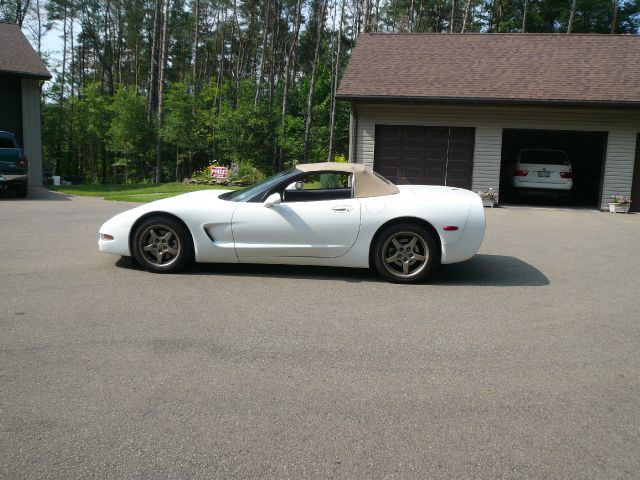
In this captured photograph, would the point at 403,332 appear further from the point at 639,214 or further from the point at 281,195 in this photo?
the point at 639,214

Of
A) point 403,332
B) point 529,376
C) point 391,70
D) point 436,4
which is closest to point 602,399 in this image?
point 529,376

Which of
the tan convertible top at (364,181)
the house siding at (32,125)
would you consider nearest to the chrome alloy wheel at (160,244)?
Result: the tan convertible top at (364,181)

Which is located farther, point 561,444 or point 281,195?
point 281,195

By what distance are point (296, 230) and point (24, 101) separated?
62.5 ft

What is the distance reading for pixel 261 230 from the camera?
22.8ft

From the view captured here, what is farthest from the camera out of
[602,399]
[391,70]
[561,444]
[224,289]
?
[391,70]

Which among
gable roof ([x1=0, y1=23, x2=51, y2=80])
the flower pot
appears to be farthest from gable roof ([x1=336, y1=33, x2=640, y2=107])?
gable roof ([x1=0, y1=23, x2=51, y2=80])

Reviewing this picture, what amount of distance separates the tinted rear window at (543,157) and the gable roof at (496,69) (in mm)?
2439

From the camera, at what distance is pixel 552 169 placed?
17797 mm

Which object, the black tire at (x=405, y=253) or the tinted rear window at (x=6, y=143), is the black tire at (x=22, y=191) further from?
the black tire at (x=405, y=253)

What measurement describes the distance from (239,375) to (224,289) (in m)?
2.46

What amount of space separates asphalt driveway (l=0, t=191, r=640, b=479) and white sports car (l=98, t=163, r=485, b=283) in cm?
29

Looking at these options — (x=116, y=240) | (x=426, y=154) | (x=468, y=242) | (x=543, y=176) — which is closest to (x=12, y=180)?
(x=426, y=154)

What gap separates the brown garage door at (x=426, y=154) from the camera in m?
17.4
